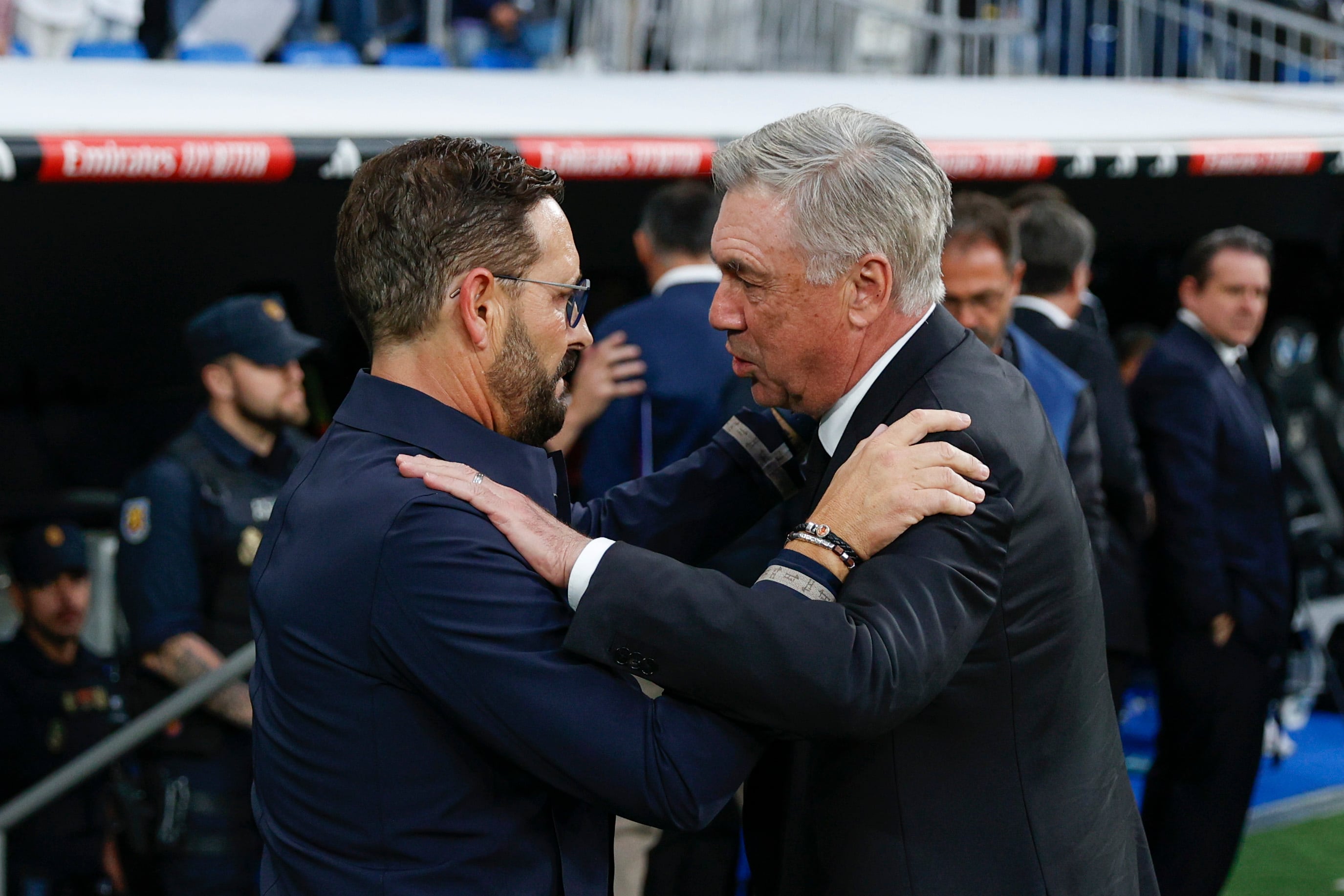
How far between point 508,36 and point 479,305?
21.3ft

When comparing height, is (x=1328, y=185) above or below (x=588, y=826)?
above

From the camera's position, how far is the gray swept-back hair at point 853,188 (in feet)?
5.57

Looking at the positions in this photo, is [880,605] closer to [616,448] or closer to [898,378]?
[898,378]

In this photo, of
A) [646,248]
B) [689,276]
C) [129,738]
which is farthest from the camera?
[646,248]

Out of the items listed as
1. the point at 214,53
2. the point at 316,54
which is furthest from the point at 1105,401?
the point at 316,54

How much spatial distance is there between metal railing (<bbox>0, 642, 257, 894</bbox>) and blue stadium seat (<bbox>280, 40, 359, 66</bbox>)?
4.18 meters

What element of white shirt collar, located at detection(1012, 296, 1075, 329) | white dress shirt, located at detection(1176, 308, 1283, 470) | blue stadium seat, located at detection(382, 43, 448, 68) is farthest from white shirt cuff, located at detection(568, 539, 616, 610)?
blue stadium seat, located at detection(382, 43, 448, 68)

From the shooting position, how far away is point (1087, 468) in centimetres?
316

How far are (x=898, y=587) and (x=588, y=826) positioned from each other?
48 centimetres

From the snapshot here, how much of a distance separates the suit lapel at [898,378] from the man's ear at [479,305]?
436 mm

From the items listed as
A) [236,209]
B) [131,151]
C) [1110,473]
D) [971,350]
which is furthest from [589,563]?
[236,209]

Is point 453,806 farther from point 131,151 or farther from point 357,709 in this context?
point 131,151

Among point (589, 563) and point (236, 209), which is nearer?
point (589, 563)

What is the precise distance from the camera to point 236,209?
6.93 m
